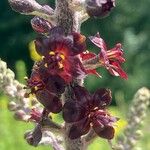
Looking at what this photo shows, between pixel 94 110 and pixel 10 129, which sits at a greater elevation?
pixel 94 110

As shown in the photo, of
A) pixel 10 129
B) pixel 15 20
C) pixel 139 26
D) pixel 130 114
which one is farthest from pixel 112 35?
pixel 130 114

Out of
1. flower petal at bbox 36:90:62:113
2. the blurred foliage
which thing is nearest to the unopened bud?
flower petal at bbox 36:90:62:113

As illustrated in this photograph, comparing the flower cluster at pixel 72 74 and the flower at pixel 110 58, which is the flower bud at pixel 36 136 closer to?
the flower cluster at pixel 72 74

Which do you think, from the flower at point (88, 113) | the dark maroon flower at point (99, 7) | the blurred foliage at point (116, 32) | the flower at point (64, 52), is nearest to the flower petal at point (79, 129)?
the flower at point (88, 113)

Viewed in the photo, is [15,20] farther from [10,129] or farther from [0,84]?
[0,84]

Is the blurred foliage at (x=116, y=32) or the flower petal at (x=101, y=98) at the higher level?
the flower petal at (x=101, y=98)

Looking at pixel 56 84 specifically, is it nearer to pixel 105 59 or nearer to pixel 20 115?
pixel 105 59

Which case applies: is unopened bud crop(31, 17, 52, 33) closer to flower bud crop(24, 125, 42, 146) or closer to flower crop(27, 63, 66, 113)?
flower crop(27, 63, 66, 113)

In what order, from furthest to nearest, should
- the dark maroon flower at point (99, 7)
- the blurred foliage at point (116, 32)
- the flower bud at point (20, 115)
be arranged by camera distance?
1. the blurred foliage at point (116, 32)
2. the flower bud at point (20, 115)
3. the dark maroon flower at point (99, 7)
